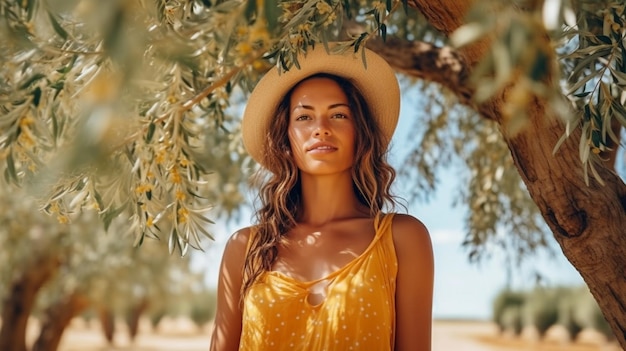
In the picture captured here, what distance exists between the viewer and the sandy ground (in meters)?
26.4

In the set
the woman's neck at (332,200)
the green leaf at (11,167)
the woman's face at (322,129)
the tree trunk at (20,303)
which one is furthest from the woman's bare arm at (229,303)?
the tree trunk at (20,303)

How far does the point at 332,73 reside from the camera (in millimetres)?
3018

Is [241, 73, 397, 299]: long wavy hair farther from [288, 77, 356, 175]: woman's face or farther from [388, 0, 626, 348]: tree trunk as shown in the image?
[388, 0, 626, 348]: tree trunk

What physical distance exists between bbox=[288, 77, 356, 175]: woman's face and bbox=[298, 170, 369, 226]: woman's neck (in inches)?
1.8

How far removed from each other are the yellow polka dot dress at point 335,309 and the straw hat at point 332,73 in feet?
1.81

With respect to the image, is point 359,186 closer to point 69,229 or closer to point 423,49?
point 423,49

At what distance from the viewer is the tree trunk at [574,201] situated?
8.94 ft

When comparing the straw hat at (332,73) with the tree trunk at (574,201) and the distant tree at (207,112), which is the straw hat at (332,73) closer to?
the distant tree at (207,112)

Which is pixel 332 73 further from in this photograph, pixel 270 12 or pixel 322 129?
pixel 270 12

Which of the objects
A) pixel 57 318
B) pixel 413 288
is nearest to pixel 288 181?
pixel 413 288

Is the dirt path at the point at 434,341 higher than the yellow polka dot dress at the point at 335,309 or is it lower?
higher

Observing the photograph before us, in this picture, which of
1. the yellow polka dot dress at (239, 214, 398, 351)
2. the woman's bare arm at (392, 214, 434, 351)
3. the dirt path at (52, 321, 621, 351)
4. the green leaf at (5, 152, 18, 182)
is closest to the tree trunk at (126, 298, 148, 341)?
the dirt path at (52, 321, 621, 351)

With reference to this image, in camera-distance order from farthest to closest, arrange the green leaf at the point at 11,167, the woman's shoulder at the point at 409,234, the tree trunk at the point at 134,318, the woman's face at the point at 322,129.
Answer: the tree trunk at the point at 134,318, the woman's face at the point at 322,129, the woman's shoulder at the point at 409,234, the green leaf at the point at 11,167

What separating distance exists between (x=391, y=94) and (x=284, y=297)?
0.92m
